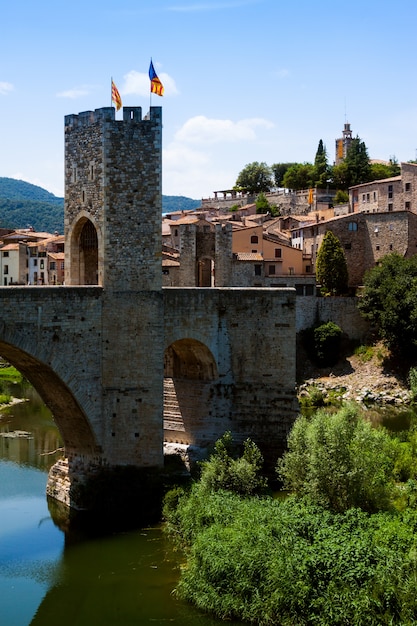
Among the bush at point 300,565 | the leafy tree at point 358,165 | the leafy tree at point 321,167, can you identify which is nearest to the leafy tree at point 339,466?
the bush at point 300,565

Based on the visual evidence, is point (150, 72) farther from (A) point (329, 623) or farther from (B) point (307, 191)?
(B) point (307, 191)

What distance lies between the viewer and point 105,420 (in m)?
17.7

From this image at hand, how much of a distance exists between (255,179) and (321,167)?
984 cm

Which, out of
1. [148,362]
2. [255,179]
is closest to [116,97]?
[148,362]

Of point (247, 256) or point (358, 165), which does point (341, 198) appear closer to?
point (358, 165)

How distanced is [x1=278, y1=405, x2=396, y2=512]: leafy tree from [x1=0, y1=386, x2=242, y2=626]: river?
2998 mm

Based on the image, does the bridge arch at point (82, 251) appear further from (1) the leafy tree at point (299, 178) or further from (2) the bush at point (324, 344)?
(1) the leafy tree at point (299, 178)

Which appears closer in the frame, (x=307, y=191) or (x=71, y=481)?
(x=71, y=481)

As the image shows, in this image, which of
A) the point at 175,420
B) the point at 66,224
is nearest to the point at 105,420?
the point at 175,420

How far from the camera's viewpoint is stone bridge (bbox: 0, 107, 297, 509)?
16797 millimetres

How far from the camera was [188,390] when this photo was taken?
2050cm

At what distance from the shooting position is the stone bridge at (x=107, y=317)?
1680 centimetres

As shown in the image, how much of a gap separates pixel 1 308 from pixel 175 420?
6.44m

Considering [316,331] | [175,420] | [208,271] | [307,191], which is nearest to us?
[175,420]
